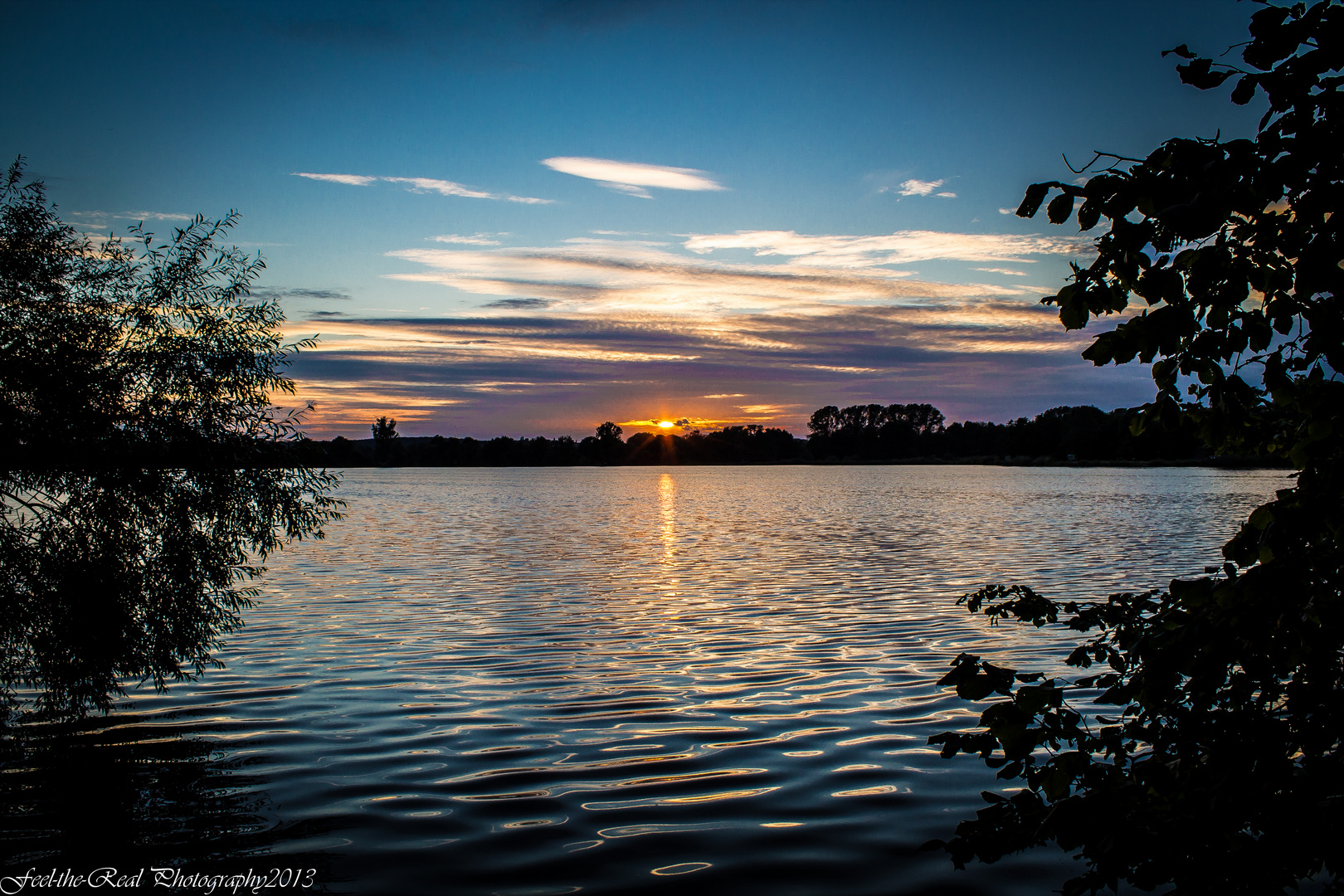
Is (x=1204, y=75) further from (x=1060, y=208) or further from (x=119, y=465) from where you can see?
(x=119, y=465)

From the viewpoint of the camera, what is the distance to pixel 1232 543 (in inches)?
144

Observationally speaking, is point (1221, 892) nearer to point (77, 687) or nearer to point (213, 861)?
point (213, 861)

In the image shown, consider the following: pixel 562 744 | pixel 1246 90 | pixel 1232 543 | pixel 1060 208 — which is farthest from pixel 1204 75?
pixel 562 744

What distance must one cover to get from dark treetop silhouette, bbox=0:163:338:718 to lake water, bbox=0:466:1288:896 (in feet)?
4.18

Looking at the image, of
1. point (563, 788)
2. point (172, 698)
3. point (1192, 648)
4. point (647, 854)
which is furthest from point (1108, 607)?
point (172, 698)

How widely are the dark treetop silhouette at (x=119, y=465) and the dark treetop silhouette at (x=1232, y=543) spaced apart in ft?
38.7

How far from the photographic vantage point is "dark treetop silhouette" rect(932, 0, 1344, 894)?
295cm

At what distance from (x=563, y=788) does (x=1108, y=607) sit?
566cm

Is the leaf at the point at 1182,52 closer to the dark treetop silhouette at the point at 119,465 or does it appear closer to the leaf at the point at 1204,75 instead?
the leaf at the point at 1204,75

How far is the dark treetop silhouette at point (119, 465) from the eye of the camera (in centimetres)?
1195

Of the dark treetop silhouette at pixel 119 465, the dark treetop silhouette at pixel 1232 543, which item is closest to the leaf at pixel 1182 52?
the dark treetop silhouette at pixel 1232 543

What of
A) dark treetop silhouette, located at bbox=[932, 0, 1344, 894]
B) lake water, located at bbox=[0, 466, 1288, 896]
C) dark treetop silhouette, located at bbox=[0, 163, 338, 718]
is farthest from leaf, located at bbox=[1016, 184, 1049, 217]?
dark treetop silhouette, located at bbox=[0, 163, 338, 718]

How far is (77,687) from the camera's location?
12125 millimetres

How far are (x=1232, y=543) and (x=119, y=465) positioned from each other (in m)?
13.3
